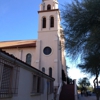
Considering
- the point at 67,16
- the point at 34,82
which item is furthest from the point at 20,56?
the point at 67,16

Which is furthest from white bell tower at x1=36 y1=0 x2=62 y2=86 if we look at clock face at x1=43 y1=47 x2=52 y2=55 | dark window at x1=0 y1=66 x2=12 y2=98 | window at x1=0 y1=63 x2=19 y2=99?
dark window at x1=0 y1=66 x2=12 y2=98

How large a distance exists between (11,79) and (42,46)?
21393 mm

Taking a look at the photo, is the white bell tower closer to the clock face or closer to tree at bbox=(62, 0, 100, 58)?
the clock face

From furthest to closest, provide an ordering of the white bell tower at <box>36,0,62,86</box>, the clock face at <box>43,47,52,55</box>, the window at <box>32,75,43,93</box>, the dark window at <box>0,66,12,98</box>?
the clock face at <box>43,47,52,55</box> → the white bell tower at <box>36,0,62,86</box> → the window at <box>32,75,43,93</box> → the dark window at <box>0,66,12,98</box>

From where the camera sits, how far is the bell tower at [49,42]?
26156 mm

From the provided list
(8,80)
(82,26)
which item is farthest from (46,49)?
(8,80)

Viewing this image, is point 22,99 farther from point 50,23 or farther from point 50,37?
point 50,23

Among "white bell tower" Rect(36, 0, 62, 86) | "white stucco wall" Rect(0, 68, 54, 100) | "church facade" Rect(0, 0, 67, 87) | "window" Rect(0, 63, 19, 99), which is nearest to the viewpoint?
"window" Rect(0, 63, 19, 99)

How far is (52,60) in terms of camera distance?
26.8 meters

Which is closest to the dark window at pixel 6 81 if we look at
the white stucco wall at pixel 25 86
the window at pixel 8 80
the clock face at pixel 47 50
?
the window at pixel 8 80

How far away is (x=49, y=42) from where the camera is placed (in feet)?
93.5

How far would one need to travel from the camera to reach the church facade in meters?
26.4

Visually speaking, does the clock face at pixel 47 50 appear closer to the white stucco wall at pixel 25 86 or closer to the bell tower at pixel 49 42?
the bell tower at pixel 49 42

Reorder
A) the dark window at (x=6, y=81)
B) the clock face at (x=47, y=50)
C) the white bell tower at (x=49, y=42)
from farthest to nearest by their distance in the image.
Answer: the clock face at (x=47, y=50)
the white bell tower at (x=49, y=42)
the dark window at (x=6, y=81)
